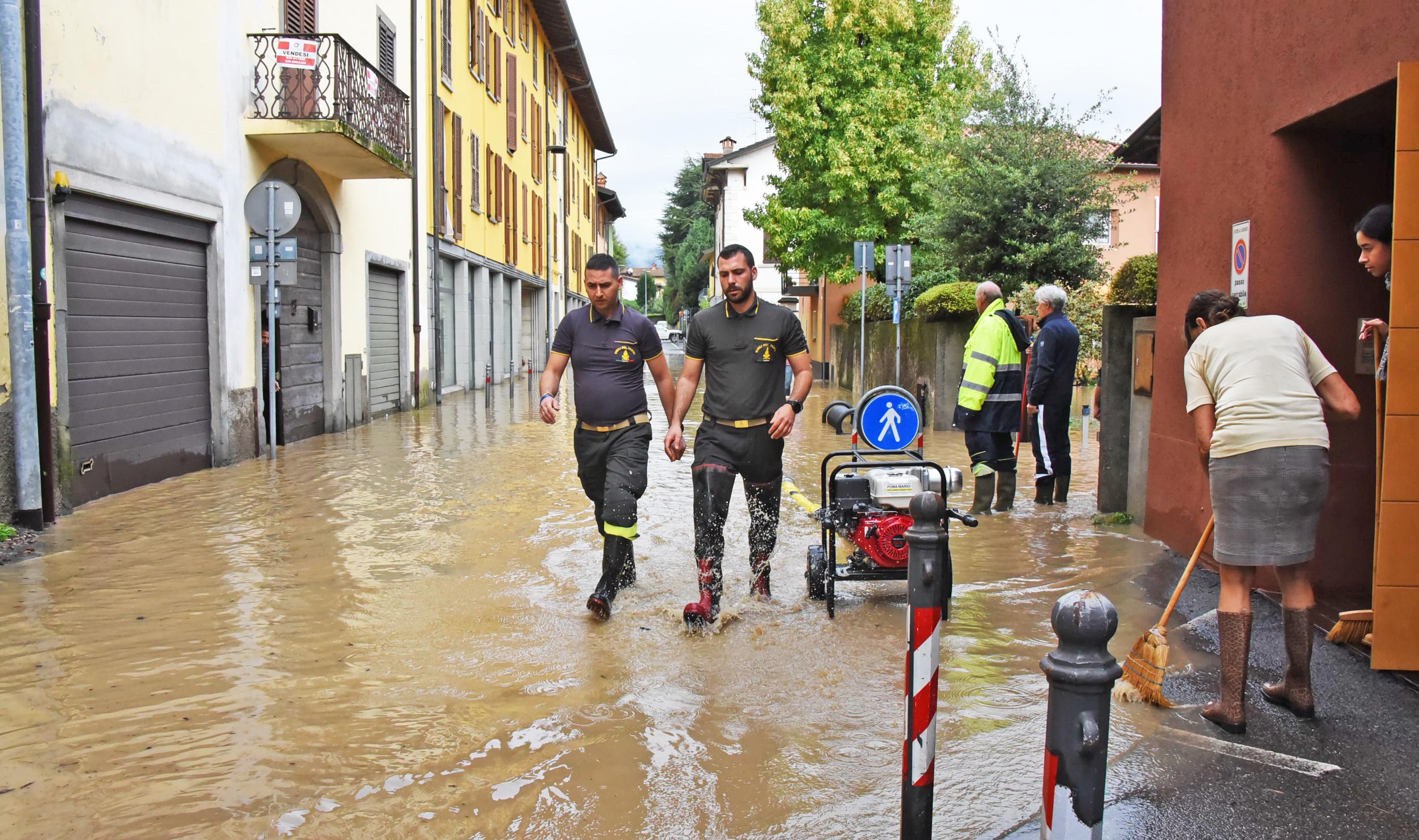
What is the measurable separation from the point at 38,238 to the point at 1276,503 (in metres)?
8.24

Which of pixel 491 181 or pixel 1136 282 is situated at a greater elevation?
pixel 491 181

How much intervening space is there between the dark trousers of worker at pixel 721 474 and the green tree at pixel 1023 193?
1264 centimetres

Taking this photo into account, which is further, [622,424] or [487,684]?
[622,424]

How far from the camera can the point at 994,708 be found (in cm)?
452

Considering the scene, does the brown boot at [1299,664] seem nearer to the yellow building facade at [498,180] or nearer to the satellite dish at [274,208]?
the satellite dish at [274,208]

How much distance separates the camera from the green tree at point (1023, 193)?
1752 cm

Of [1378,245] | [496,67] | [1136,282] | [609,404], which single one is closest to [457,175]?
[496,67]

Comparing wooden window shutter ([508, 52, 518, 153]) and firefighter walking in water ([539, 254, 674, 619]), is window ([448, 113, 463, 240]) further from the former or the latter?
firefighter walking in water ([539, 254, 674, 619])

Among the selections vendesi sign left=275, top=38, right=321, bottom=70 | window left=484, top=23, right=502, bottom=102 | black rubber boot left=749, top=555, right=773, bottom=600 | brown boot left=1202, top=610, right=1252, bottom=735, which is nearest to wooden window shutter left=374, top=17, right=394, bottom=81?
vendesi sign left=275, top=38, right=321, bottom=70

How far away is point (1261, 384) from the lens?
166 inches

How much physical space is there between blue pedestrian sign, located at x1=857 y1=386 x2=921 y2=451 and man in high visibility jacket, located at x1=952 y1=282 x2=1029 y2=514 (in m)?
2.49

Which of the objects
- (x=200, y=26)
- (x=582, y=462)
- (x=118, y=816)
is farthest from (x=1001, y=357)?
(x=200, y=26)

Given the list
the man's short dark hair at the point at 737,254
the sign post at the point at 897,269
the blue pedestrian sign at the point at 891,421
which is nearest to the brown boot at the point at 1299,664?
the blue pedestrian sign at the point at 891,421

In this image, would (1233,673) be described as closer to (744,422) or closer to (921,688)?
(921,688)
